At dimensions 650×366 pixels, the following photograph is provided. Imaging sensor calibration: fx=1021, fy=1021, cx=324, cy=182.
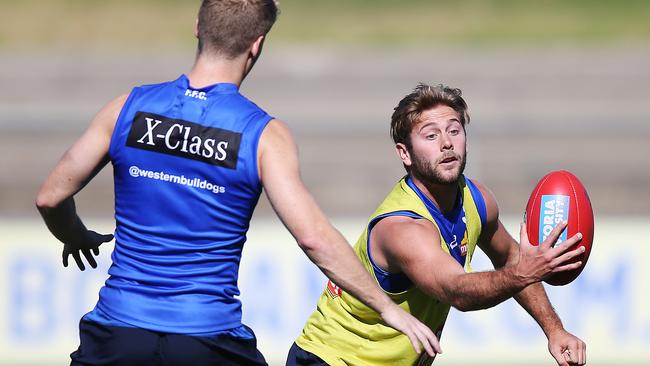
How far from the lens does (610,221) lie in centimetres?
921

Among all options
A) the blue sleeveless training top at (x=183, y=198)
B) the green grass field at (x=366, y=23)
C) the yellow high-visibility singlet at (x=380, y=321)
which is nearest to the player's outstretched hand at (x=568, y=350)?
the yellow high-visibility singlet at (x=380, y=321)

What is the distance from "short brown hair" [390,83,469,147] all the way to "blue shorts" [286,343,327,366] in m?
1.18

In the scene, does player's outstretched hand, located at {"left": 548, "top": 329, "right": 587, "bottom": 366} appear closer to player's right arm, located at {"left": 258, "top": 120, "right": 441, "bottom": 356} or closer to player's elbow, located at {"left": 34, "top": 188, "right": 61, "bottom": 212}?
player's right arm, located at {"left": 258, "top": 120, "right": 441, "bottom": 356}

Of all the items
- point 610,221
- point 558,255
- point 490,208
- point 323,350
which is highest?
point 610,221

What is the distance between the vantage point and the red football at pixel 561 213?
15.5ft

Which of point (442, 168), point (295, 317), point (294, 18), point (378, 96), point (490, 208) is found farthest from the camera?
point (294, 18)

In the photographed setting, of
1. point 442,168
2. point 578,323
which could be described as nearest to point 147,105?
point 442,168

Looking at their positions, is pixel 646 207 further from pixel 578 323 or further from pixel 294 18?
pixel 294 18

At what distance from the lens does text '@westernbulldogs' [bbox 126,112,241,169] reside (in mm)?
3949

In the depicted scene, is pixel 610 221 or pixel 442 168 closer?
pixel 442 168

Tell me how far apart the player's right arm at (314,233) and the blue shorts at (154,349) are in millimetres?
515

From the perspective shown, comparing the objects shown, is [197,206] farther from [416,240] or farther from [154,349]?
[416,240]

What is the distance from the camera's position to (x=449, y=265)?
4.45m

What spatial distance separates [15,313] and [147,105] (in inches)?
221
